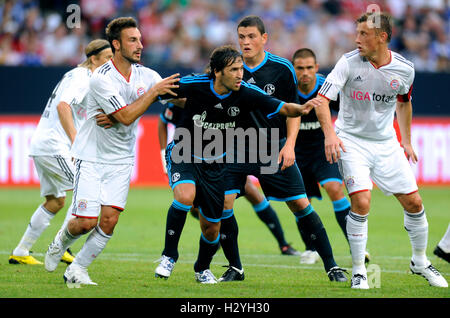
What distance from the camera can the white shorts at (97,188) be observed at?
22.6 feet

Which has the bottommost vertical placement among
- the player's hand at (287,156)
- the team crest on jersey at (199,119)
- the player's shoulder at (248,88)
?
the player's hand at (287,156)

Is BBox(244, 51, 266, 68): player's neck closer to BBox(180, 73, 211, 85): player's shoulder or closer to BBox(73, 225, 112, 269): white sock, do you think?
BBox(180, 73, 211, 85): player's shoulder

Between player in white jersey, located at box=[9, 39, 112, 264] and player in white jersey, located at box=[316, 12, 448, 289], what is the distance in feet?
9.33

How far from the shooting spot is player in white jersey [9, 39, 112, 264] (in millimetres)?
8336

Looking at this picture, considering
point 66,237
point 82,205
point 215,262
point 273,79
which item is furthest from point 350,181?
point 66,237

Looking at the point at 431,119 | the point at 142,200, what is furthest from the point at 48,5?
the point at 431,119

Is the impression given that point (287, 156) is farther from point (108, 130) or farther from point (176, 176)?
point (108, 130)

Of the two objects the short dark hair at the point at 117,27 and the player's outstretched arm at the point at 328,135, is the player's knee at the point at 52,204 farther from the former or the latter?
the player's outstretched arm at the point at 328,135

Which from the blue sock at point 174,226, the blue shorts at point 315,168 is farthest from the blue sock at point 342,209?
the blue sock at point 174,226

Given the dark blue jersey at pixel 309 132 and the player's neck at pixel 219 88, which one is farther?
the dark blue jersey at pixel 309 132

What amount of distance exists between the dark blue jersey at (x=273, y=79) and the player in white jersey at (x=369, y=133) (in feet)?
2.08
